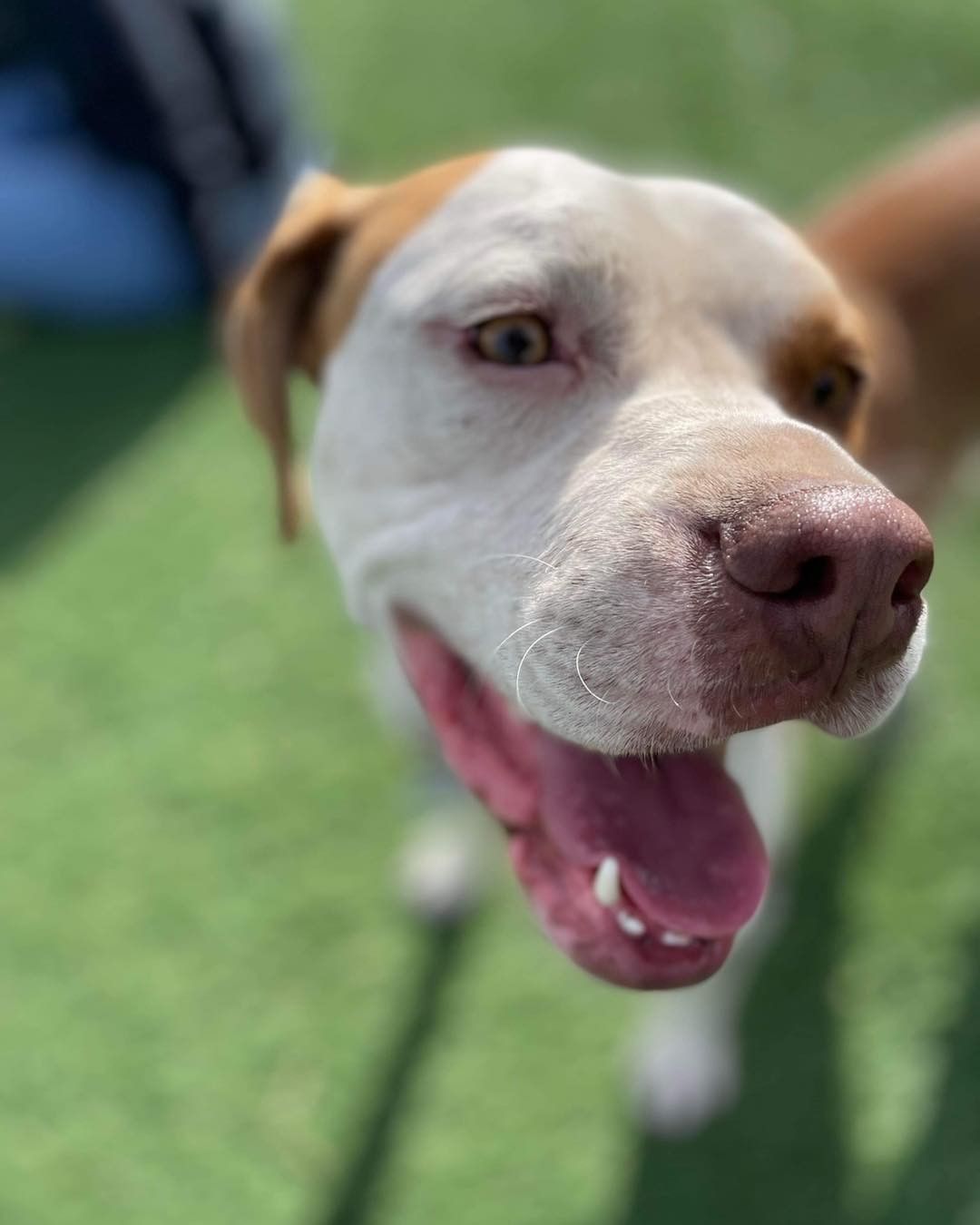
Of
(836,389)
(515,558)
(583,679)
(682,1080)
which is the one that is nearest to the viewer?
(583,679)

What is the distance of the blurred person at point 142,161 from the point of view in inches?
139

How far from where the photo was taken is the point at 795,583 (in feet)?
3.05

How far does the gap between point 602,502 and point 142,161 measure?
3351 millimetres

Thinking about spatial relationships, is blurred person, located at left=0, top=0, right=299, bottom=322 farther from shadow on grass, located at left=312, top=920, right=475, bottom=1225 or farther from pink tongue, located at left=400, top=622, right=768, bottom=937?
pink tongue, located at left=400, top=622, right=768, bottom=937

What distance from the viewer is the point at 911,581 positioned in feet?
3.18

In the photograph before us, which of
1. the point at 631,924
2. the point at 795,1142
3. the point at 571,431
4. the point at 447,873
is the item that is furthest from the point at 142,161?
the point at 795,1142

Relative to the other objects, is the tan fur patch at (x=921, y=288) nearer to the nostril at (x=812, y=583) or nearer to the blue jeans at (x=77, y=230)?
the nostril at (x=812, y=583)

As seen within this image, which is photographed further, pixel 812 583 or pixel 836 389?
pixel 836 389

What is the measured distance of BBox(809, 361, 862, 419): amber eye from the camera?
1423mm

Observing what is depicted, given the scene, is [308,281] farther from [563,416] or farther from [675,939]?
[675,939]

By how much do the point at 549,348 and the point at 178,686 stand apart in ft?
6.56

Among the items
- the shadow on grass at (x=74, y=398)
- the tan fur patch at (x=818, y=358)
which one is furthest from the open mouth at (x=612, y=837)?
the shadow on grass at (x=74, y=398)

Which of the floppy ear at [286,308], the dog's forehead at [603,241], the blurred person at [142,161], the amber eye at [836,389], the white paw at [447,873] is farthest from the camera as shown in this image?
the blurred person at [142,161]

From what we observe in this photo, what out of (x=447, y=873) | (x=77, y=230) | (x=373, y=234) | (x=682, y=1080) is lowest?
(x=682, y=1080)
